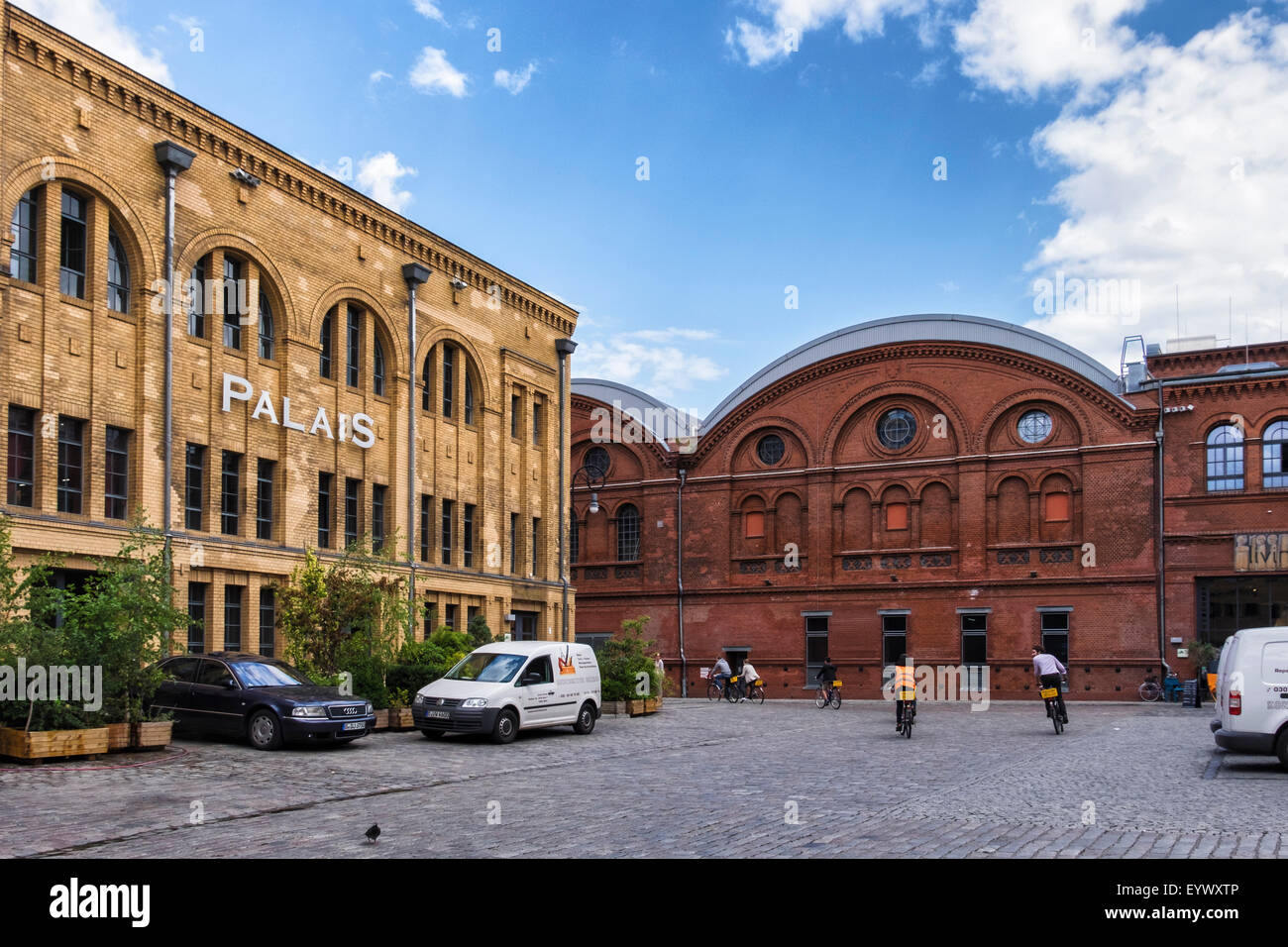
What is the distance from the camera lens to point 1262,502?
38.1 meters

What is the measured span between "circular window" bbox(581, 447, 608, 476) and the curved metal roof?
18.6 ft

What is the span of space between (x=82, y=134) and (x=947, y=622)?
32.7 metres

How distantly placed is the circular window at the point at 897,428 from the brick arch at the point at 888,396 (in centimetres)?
80

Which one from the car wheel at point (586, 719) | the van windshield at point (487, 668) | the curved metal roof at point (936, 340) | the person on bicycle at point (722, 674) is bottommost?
the person on bicycle at point (722, 674)

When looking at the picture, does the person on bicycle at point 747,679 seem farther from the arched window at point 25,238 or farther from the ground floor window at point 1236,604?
the arched window at point 25,238

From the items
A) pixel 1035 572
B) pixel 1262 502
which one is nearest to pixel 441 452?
pixel 1035 572

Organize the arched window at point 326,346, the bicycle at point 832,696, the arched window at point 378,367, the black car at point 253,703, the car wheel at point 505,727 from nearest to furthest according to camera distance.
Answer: the black car at point 253,703 → the car wheel at point 505,727 → the arched window at point 326,346 → the arched window at point 378,367 → the bicycle at point 832,696

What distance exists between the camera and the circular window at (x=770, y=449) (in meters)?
47.3

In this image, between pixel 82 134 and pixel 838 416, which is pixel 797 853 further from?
pixel 838 416

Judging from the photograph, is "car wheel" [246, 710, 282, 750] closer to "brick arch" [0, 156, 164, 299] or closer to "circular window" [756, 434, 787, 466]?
"brick arch" [0, 156, 164, 299]

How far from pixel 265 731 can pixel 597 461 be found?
33400mm

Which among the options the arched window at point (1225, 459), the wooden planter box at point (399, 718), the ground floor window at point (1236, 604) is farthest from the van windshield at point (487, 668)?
the arched window at point (1225, 459)

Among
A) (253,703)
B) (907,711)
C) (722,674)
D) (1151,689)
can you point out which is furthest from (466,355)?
(1151,689)

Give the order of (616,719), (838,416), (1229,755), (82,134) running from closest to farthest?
1. (1229,755)
2. (82,134)
3. (616,719)
4. (838,416)
